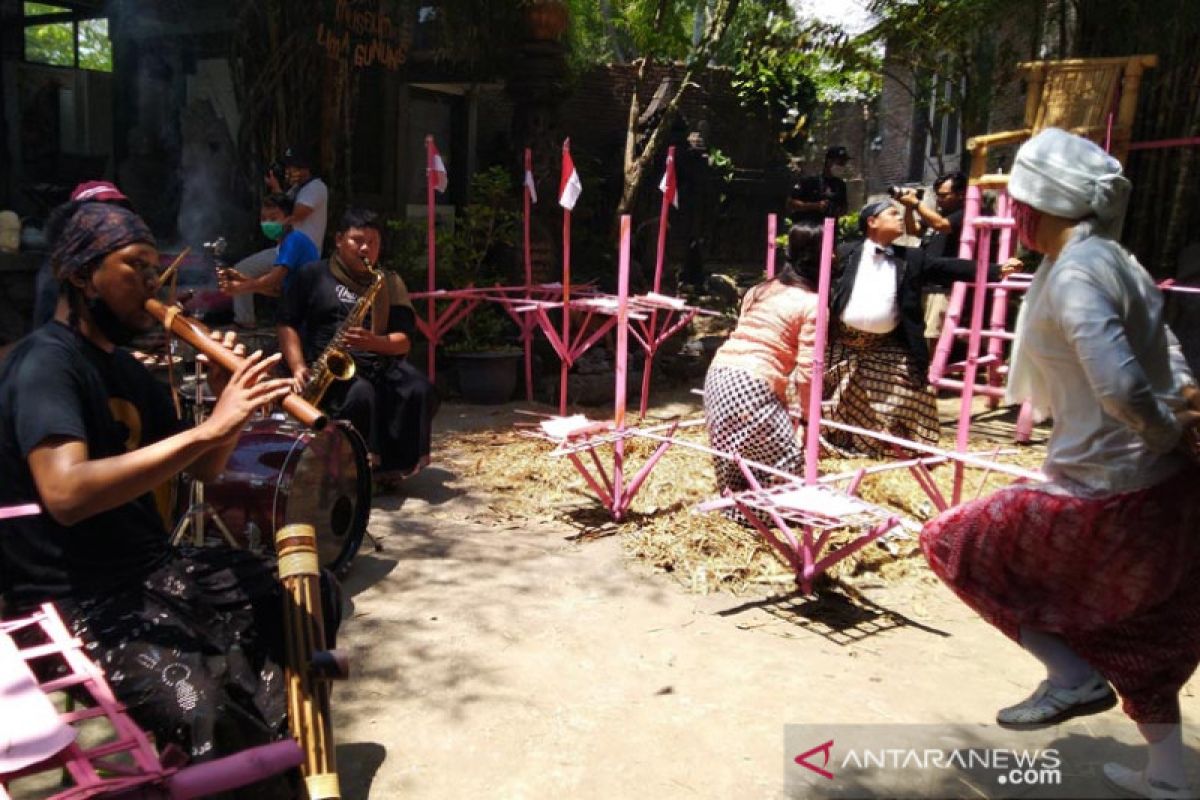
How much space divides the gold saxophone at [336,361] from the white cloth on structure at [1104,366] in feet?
11.3

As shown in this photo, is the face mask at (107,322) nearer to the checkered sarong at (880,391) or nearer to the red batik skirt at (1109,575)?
the red batik skirt at (1109,575)

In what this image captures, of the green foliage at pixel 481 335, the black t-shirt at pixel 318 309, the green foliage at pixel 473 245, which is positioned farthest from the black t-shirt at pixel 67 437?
the green foliage at pixel 473 245

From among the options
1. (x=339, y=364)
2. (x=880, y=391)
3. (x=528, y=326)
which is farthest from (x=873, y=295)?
(x=528, y=326)

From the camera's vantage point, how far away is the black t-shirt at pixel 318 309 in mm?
5574

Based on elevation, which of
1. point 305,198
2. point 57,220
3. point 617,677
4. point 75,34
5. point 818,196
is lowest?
point 617,677

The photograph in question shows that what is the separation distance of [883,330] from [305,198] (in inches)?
171

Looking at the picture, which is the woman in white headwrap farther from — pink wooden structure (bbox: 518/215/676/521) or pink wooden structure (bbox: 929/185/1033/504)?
pink wooden structure (bbox: 518/215/676/521)

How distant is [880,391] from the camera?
6.30 metres

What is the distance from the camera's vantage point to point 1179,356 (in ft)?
8.81

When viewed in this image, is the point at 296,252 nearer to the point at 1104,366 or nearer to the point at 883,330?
the point at 883,330

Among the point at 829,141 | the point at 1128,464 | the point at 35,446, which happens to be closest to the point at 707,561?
the point at 1128,464

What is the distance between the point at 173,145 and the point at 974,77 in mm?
9020

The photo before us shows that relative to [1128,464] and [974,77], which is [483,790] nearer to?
[1128,464]

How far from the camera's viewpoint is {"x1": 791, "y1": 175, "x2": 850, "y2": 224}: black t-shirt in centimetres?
571
